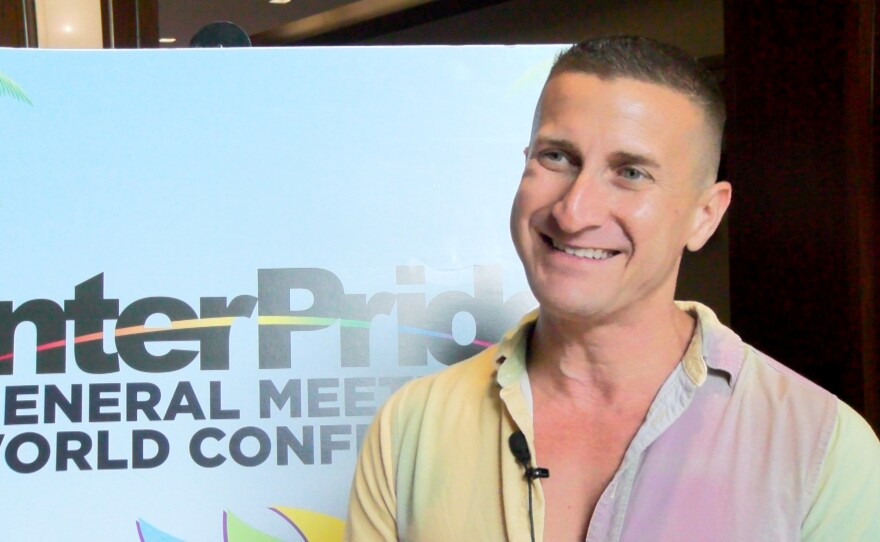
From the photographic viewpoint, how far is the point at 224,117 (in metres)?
1.79

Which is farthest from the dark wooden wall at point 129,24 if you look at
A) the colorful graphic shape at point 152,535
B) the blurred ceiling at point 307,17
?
the blurred ceiling at point 307,17

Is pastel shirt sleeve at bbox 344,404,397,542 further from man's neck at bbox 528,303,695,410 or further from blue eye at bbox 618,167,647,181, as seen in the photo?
blue eye at bbox 618,167,647,181

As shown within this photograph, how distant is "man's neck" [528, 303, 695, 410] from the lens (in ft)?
4.21

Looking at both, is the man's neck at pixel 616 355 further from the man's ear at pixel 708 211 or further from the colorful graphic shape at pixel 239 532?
the colorful graphic shape at pixel 239 532

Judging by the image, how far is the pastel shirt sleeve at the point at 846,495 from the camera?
1146 millimetres

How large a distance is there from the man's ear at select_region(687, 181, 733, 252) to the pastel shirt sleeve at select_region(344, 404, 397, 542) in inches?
18.4

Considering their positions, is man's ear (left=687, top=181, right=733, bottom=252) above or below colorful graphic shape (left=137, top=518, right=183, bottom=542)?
above

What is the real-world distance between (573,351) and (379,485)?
31cm

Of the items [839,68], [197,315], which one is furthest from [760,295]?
[197,315]

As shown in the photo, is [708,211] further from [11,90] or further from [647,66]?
[11,90]

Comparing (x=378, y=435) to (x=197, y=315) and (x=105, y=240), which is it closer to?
(x=197, y=315)

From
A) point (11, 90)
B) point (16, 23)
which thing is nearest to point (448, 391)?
point (11, 90)

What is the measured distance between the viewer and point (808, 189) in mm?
2430

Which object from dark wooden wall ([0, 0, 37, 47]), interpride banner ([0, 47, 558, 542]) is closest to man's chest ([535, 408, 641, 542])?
interpride banner ([0, 47, 558, 542])
